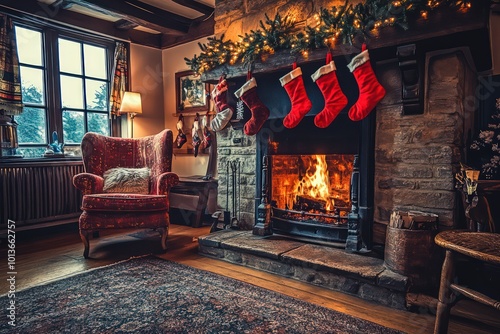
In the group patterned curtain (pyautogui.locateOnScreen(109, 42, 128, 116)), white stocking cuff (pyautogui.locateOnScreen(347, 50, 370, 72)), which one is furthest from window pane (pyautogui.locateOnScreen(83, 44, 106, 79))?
white stocking cuff (pyautogui.locateOnScreen(347, 50, 370, 72))

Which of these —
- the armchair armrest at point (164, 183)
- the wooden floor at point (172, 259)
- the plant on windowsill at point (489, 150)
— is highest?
the plant on windowsill at point (489, 150)

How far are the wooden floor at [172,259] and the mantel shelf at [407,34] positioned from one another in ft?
4.73

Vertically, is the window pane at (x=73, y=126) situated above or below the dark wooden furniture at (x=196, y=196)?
above

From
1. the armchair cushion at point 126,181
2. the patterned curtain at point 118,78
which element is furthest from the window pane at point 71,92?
the armchair cushion at point 126,181

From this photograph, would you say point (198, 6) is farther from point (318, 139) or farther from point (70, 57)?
point (318, 139)

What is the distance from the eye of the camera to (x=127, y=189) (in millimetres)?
2844

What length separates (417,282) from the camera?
1795 millimetres

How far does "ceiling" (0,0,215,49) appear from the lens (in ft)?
10.8

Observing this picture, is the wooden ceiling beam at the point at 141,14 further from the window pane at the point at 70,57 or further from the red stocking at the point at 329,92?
the red stocking at the point at 329,92

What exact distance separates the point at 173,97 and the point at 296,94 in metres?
2.55

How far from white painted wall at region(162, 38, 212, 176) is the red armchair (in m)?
1.09

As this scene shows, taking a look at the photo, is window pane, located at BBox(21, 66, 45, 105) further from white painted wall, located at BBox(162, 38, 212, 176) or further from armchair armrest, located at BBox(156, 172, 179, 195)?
armchair armrest, located at BBox(156, 172, 179, 195)

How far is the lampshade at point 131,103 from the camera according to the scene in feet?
12.9

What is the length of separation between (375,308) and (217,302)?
84 cm
